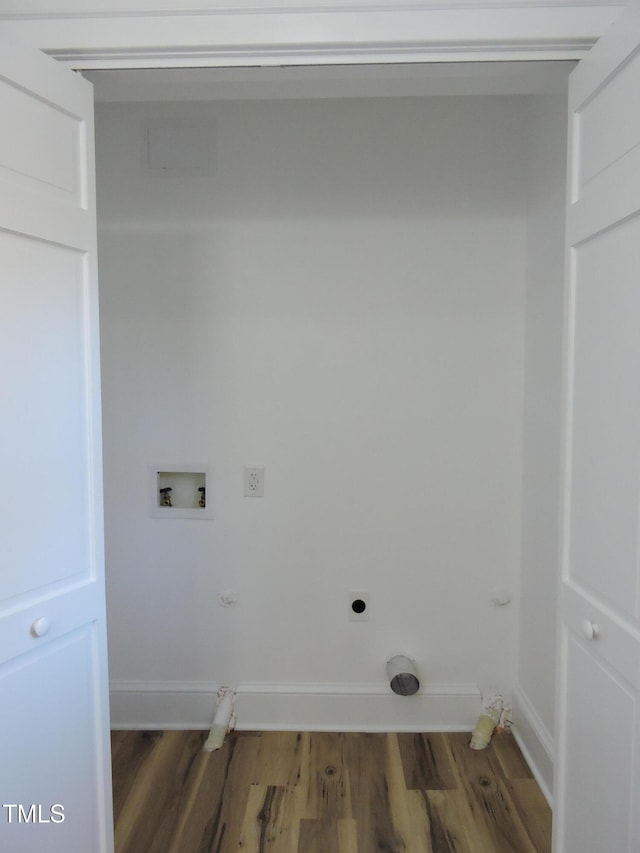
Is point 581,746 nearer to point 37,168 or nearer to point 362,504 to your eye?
point 362,504

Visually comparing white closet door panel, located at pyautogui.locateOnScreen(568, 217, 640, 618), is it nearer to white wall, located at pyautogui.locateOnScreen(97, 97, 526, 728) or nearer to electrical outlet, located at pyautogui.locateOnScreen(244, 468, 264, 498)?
white wall, located at pyautogui.locateOnScreen(97, 97, 526, 728)

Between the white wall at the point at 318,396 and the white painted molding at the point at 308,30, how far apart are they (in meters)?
0.88

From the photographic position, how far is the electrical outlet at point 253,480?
90.2 inches

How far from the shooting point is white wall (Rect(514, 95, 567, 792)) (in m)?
1.94

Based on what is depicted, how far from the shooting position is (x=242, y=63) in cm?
136

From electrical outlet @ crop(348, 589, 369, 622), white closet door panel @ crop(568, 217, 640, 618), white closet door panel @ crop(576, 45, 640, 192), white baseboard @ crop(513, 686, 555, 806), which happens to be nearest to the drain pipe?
electrical outlet @ crop(348, 589, 369, 622)

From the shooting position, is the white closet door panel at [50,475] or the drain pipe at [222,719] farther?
the drain pipe at [222,719]

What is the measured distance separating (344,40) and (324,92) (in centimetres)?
22

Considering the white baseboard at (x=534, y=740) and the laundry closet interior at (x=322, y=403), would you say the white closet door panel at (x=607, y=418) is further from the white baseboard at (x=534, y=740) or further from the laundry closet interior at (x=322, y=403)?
the white baseboard at (x=534, y=740)

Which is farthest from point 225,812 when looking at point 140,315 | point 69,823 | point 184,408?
point 140,315

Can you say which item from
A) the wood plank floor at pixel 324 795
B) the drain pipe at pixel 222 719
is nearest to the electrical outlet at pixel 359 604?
the wood plank floor at pixel 324 795

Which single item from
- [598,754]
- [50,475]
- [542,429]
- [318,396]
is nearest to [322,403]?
[318,396]

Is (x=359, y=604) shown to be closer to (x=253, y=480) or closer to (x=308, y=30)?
(x=253, y=480)

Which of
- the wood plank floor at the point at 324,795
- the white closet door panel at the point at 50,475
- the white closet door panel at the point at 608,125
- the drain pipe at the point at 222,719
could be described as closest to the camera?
the white closet door panel at the point at 608,125
